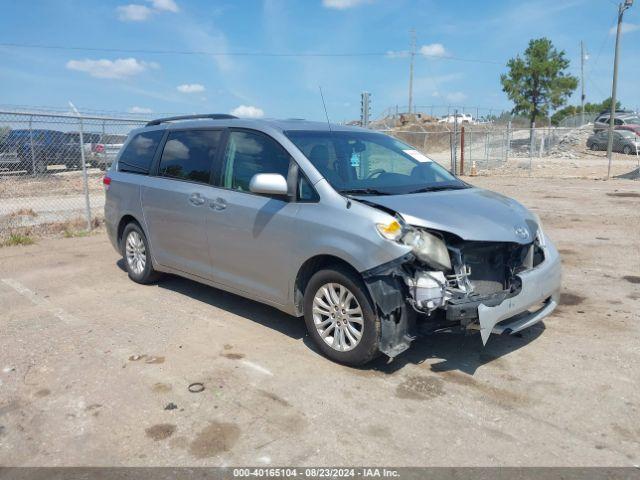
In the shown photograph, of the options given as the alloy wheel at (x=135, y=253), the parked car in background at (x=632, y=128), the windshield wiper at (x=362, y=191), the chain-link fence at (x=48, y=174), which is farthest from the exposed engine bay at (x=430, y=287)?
the parked car in background at (x=632, y=128)

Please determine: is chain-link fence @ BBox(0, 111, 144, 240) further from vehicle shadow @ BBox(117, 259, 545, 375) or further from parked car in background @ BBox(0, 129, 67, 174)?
vehicle shadow @ BBox(117, 259, 545, 375)

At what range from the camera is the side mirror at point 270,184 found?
429 centimetres

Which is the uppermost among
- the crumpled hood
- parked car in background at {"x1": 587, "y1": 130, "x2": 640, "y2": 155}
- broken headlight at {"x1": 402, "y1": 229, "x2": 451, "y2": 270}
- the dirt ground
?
parked car in background at {"x1": 587, "y1": 130, "x2": 640, "y2": 155}

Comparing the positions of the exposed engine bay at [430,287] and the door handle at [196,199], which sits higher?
the door handle at [196,199]

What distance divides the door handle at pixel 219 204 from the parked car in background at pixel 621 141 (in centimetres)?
2929

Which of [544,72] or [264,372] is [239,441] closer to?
[264,372]

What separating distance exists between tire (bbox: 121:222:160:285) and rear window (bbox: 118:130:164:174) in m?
0.67

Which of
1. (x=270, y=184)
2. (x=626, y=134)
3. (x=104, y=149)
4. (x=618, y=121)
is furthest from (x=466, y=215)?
(x=618, y=121)

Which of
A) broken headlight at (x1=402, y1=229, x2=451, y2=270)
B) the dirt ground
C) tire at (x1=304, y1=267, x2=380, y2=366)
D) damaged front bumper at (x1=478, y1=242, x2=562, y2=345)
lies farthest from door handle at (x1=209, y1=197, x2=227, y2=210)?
damaged front bumper at (x1=478, y1=242, x2=562, y2=345)

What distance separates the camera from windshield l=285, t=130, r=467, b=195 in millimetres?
4438

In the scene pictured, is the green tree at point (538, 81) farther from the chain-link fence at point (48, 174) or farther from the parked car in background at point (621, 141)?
the chain-link fence at point (48, 174)


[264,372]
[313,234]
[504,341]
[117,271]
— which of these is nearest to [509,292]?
[504,341]

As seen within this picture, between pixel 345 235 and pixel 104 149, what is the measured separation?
1170cm

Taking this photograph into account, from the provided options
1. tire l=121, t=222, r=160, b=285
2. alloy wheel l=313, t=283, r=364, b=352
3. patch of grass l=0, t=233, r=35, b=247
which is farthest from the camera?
patch of grass l=0, t=233, r=35, b=247
